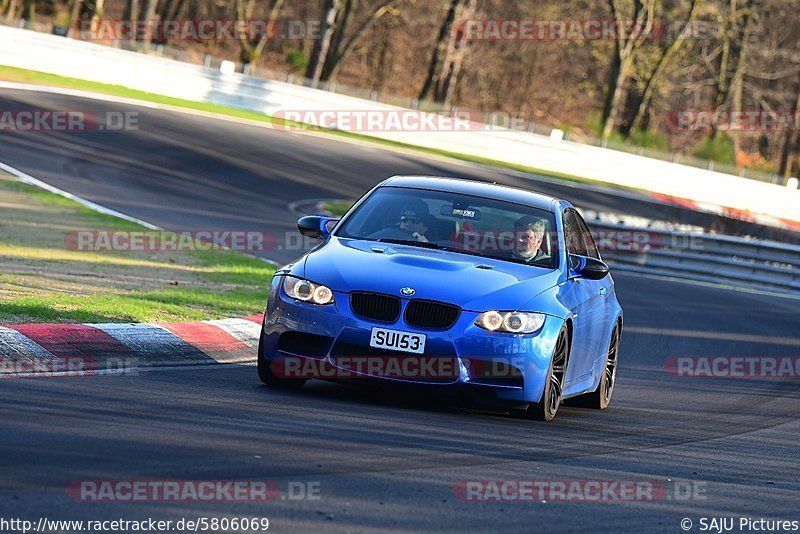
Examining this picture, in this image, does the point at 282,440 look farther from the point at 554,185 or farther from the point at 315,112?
the point at 315,112

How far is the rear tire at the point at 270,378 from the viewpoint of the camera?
8836 millimetres

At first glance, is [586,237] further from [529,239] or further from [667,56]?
[667,56]

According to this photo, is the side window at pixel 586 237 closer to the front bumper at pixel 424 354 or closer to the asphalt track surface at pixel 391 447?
the asphalt track surface at pixel 391 447

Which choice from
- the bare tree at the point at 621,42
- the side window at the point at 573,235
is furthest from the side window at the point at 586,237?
the bare tree at the point at 621,42

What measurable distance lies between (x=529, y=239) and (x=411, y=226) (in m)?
0.83

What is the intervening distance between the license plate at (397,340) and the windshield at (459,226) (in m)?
1.23

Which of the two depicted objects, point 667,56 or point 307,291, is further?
point 667,56

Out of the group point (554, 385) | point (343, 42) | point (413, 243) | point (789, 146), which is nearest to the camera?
point (554, 385)

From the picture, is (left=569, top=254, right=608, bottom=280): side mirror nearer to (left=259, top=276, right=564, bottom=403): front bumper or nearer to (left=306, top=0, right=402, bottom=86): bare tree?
(left=259, top=276, right=564, bottom=403): front bumper

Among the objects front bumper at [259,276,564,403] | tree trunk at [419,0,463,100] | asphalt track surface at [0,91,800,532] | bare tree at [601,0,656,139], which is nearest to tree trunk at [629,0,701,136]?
bare tree at [601,0,656,139]

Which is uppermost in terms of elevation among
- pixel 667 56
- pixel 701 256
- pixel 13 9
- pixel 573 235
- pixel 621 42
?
pixel 621 42

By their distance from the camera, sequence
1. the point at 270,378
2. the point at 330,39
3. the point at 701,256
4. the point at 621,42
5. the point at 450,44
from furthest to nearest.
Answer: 1. the point at 330,39
2. the point at 450,44
3. the point at 621,42
4. the point at 701,256
5. the point at 270,378

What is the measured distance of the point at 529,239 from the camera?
31.8 feet

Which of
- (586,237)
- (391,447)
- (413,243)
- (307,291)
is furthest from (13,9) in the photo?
(391,447)
